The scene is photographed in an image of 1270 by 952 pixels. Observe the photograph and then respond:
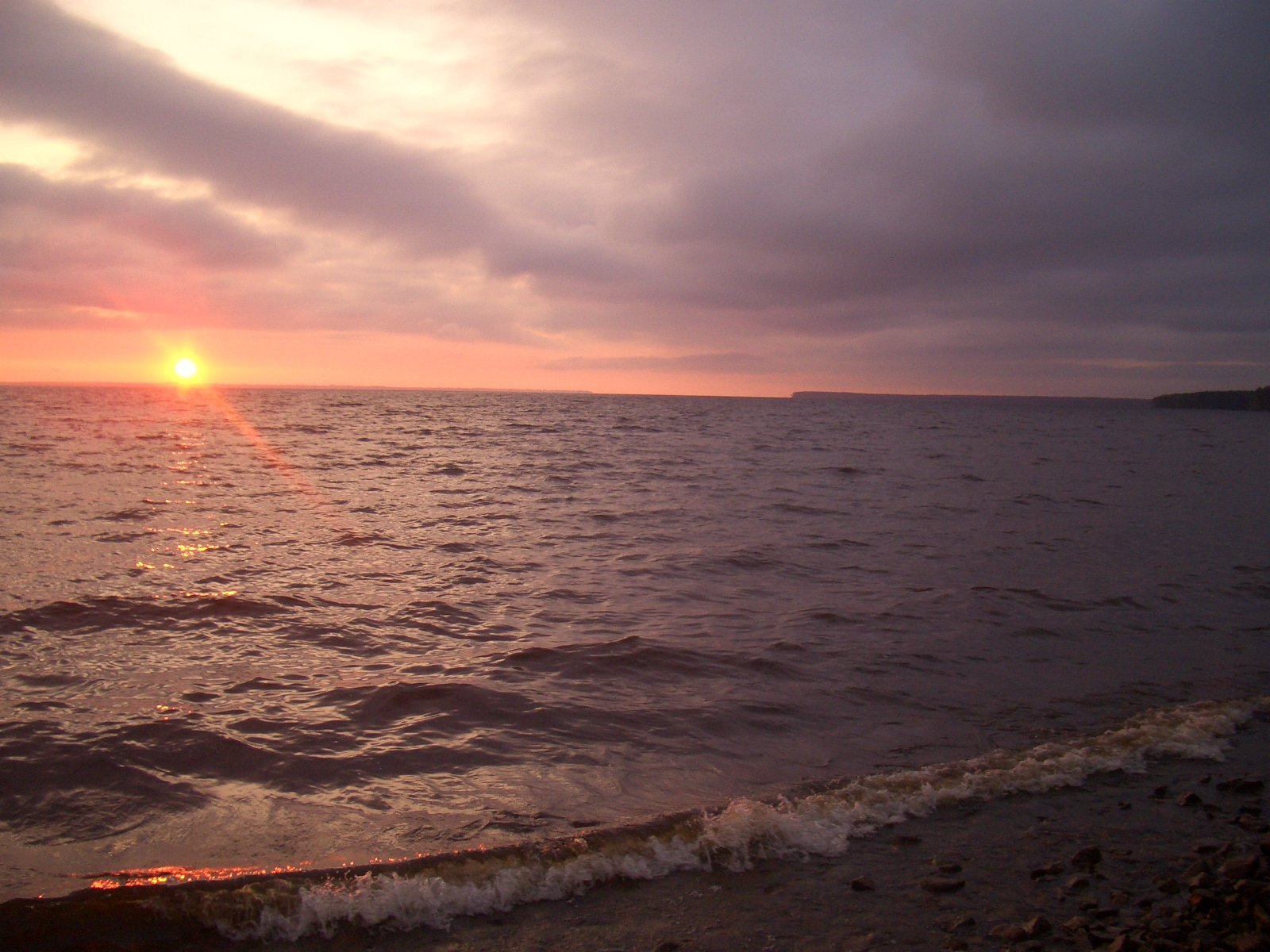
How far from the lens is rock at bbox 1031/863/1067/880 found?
5242 millimetres

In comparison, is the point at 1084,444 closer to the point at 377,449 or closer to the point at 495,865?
the point at 377,449

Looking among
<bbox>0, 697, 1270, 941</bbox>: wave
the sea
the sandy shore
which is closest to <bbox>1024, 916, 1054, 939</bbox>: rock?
the sandy shore

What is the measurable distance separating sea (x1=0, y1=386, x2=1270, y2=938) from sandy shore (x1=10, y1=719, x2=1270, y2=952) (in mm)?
286

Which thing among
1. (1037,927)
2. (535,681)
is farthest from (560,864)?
(535,681)

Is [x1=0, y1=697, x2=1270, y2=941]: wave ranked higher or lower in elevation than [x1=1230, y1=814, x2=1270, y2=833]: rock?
lower

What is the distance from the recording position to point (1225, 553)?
62.4ft

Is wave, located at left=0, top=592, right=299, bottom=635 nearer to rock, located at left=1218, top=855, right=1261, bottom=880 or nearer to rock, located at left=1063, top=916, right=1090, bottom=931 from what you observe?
rock, located at left=1063, top=916, right=1090, bottom=931

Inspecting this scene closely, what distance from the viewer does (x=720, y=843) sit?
18.8 feet

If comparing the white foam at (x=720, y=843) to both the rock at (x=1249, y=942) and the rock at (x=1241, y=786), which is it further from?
the rock at (x=1249, y=942)

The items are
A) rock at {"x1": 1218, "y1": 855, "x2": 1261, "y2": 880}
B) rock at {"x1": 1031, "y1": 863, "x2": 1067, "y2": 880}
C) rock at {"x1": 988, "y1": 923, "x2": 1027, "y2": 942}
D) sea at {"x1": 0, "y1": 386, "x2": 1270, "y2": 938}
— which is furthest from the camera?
sea at {"x1": 0, "y1": 386, "x2": 1270, "y2": 938}

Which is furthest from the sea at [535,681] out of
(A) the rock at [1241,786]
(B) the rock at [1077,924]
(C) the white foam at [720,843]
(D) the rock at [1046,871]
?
(B) the rock at [1077,924]

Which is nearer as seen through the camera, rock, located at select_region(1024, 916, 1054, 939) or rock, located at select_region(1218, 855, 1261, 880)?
rock, located at select_region(1024, 916, 1054, 939)

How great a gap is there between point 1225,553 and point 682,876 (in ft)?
63.8

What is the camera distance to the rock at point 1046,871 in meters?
5.24
